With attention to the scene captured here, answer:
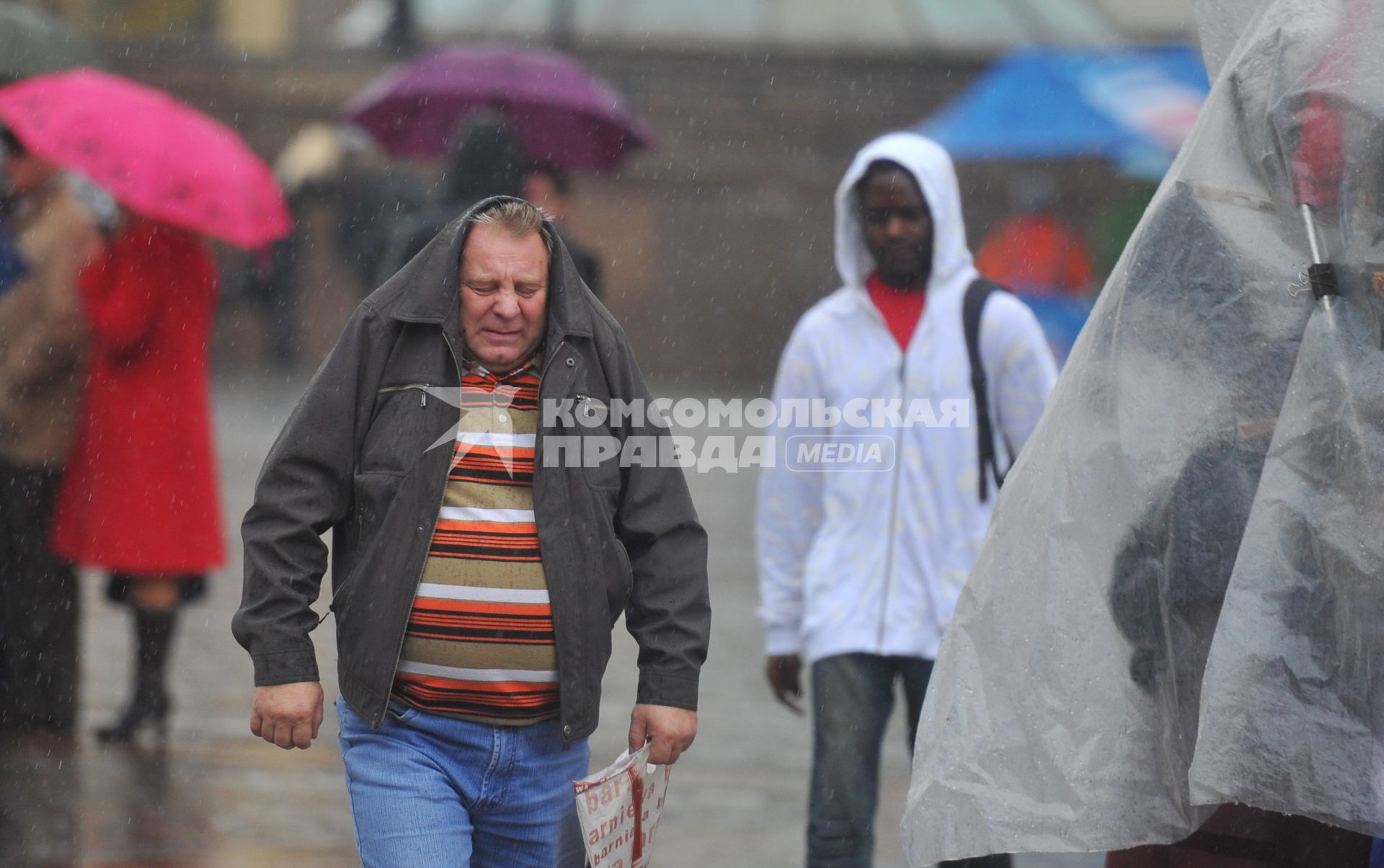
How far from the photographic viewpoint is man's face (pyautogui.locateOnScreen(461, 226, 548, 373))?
324cm

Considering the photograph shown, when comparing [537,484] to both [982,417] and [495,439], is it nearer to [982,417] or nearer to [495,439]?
[495,439]

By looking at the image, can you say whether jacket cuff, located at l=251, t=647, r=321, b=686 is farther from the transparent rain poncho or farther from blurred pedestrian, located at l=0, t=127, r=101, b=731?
blurred pedestrian, located at l=0, t=127, r=101, b=731

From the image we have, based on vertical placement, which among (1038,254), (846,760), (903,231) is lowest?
(846,760)

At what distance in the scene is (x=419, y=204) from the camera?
12875mm

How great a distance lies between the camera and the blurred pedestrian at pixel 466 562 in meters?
3.12

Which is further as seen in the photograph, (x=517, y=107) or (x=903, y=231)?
(x=517, y=107)

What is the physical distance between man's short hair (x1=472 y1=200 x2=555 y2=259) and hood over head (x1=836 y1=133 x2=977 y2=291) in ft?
4.56

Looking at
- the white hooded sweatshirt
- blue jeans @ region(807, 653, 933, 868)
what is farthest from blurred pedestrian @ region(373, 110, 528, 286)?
blue jeans @ region(807, 653, 933, 868)

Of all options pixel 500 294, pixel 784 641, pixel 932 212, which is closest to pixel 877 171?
pixel 932 212

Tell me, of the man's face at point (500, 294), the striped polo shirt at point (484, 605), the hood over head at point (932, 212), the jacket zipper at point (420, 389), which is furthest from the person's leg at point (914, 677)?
the jacket zipper at point (420, 389)

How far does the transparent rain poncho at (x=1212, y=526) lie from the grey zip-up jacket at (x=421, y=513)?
584mm

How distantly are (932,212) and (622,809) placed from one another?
6.57ft

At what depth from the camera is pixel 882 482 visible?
4398 mm

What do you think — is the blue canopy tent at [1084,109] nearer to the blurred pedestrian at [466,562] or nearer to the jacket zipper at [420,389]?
the blurred pedestrian at [466,562]
